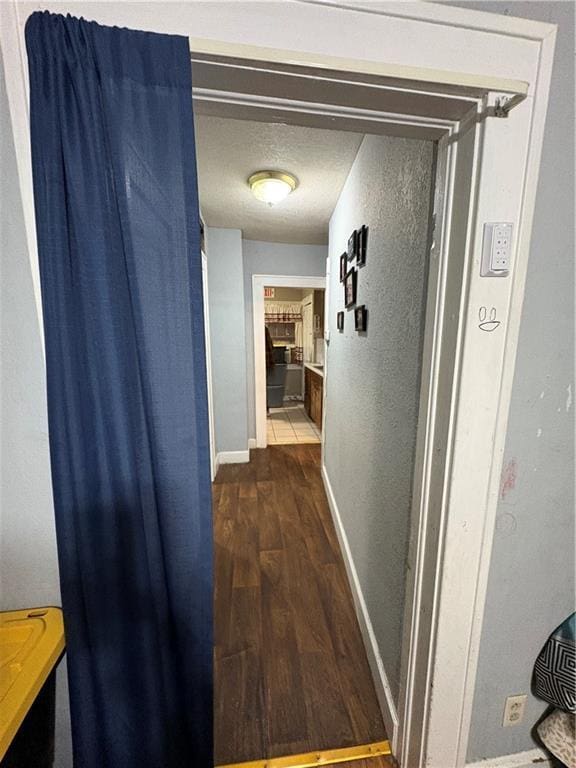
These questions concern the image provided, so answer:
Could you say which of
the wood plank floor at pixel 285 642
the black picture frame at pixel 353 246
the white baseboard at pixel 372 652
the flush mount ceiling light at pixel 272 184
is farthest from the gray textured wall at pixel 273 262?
the white baseboard at pixel 372 652

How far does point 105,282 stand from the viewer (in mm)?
592

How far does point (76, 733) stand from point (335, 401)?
74.9 inches

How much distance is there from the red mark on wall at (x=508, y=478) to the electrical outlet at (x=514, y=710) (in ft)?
2.26

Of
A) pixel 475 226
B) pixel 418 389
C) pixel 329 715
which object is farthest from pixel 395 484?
pixel 329 715

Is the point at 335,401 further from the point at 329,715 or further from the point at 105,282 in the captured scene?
the point at 105,282

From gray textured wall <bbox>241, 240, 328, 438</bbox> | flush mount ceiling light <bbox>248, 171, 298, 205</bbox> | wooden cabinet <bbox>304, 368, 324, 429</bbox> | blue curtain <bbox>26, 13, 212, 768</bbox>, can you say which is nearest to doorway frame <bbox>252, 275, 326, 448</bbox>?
gray textured wall <bbox>241, 240, 328, 438</bbox>

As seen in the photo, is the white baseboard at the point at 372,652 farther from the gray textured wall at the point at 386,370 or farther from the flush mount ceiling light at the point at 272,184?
the flush mount ceiling light at the point at 272,184

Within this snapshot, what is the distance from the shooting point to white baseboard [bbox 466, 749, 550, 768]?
0.90 meters

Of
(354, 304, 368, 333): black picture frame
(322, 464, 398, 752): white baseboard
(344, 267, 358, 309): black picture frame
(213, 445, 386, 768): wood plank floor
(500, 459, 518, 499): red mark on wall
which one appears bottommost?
(213, 445, 386, 768): wood plank floor

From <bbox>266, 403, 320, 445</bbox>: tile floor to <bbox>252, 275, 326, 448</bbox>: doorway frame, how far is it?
0.62m

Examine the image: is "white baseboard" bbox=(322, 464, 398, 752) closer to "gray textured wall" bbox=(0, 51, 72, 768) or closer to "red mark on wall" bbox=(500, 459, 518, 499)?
"red mark on wall" bbox=(500, 459, 518, 499)

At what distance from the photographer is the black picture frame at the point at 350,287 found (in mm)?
1595

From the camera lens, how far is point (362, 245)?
1.42m

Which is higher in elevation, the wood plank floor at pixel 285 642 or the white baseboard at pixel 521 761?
the white baseboard at pixel 521 761
